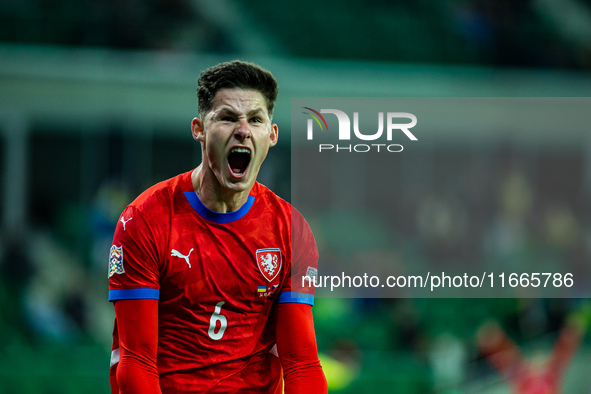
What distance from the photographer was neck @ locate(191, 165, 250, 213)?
9.70ft

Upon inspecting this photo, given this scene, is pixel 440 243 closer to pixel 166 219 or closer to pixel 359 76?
pixel 359 76

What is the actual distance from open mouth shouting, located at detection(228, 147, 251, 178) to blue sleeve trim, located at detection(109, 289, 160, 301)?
0.53 meters

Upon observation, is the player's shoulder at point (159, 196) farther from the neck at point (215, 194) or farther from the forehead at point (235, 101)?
the forehead at point (235, 101)

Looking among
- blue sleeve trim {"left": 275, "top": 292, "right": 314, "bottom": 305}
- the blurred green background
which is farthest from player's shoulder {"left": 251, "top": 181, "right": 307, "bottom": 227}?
the blurred green background

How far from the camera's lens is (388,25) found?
38.1 feet

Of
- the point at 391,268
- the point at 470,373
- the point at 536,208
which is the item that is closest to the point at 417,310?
the point at 391,268

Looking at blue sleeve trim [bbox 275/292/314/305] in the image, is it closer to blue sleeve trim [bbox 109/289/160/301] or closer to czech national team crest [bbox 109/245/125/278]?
blue sleeve trim [bbox 109/289/160/301]

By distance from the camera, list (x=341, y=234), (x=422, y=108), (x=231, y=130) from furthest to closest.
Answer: (x=422, y=108)
(x=341, y=234)
(x=231, y=130)

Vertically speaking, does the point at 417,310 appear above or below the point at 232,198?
below

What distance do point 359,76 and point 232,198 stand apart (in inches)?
296

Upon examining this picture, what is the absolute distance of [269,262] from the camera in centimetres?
300

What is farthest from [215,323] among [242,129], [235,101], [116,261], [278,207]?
[235,101]

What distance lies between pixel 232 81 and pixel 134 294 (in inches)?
34.1

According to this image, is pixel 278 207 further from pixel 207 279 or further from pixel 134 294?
pixel 134 294
